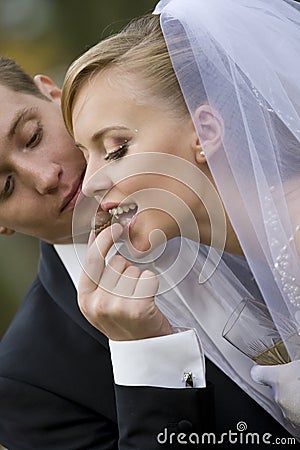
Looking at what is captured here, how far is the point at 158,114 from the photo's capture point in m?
1.87

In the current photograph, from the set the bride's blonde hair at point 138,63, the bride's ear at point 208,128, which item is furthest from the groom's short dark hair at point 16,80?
the bride's ear at point 208,128

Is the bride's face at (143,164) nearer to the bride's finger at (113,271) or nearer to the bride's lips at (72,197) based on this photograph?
the bride's finger at (113,271)

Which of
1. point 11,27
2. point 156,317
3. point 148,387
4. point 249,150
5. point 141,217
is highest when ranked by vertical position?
point 249,150

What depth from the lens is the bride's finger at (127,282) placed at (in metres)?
1.78

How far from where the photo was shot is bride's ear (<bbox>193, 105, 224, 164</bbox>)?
1.80 m

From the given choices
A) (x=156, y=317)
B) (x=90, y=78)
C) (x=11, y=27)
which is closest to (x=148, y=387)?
(x=156, y=317)

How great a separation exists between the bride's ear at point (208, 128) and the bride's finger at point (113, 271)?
283mm

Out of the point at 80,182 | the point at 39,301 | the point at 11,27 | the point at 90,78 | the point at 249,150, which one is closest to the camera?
the point at 249,150

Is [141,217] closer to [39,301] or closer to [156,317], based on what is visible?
[156,317]

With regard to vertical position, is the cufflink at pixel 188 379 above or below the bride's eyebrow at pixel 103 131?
below

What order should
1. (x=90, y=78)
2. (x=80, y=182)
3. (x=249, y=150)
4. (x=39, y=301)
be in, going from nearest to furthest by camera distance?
(x=249, y=150)
(x=90, y=78)
(x=80, y=182)
(x=39, y=301)

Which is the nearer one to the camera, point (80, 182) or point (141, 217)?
point (141, 217)

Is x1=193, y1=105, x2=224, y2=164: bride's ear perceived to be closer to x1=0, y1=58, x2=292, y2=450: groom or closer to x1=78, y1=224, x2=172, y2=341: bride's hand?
x1=78, y1=224, x2=172, y2=341: bride's hand

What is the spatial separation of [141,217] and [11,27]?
217 inches
